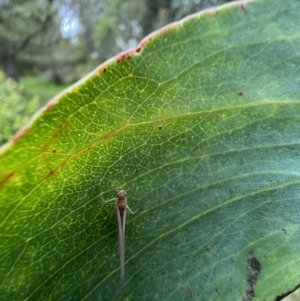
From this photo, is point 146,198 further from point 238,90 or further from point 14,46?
point 14,46

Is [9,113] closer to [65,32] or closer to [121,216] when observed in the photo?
[121,216]

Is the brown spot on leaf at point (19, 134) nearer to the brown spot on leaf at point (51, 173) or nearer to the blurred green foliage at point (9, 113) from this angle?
the brown spot on leaf at point (51, 173)

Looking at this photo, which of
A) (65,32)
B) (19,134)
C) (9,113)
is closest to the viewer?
(19,134)

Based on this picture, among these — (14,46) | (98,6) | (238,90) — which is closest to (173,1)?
(98,6)

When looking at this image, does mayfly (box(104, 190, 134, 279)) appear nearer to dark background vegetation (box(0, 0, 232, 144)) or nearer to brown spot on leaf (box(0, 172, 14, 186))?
brown spot on leaf (box(0, 172, 14, 186))

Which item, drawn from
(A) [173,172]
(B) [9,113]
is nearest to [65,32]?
(B) [9,113]
